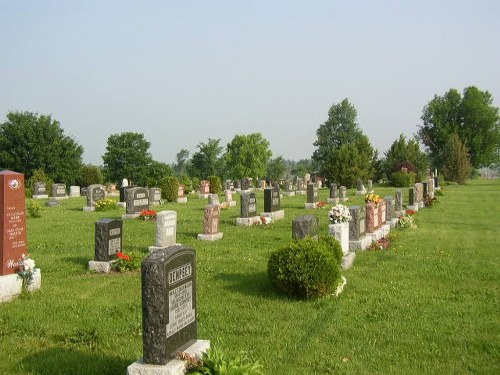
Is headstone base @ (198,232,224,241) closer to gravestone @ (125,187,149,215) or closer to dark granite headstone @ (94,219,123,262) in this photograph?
dark granite headstone @ (94,219,123,262)

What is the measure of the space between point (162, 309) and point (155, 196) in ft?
81.4

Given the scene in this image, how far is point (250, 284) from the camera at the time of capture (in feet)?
32.9

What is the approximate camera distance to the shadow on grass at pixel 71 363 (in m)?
5.94

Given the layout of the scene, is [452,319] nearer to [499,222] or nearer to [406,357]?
[406,357]

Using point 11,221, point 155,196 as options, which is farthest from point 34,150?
point 11,221

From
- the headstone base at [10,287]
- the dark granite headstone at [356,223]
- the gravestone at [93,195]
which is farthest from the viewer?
the gravestone at [93,195]

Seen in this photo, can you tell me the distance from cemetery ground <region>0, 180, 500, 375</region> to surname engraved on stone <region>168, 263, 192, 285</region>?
3.68 ft

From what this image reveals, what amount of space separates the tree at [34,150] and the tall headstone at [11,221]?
48.0m

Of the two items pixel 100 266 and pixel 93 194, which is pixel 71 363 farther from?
pixel 93 194

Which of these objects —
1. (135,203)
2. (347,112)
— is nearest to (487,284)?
(135,203)

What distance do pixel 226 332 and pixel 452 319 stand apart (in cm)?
333

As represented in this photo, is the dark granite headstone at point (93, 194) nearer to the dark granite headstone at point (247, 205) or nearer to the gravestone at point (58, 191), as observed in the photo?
the gravestone at point (58, 191)

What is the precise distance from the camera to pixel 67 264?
12250mm

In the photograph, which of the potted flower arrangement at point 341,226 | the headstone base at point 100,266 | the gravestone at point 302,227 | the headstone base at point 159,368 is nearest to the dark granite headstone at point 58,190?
the headstone base at point 100,266
